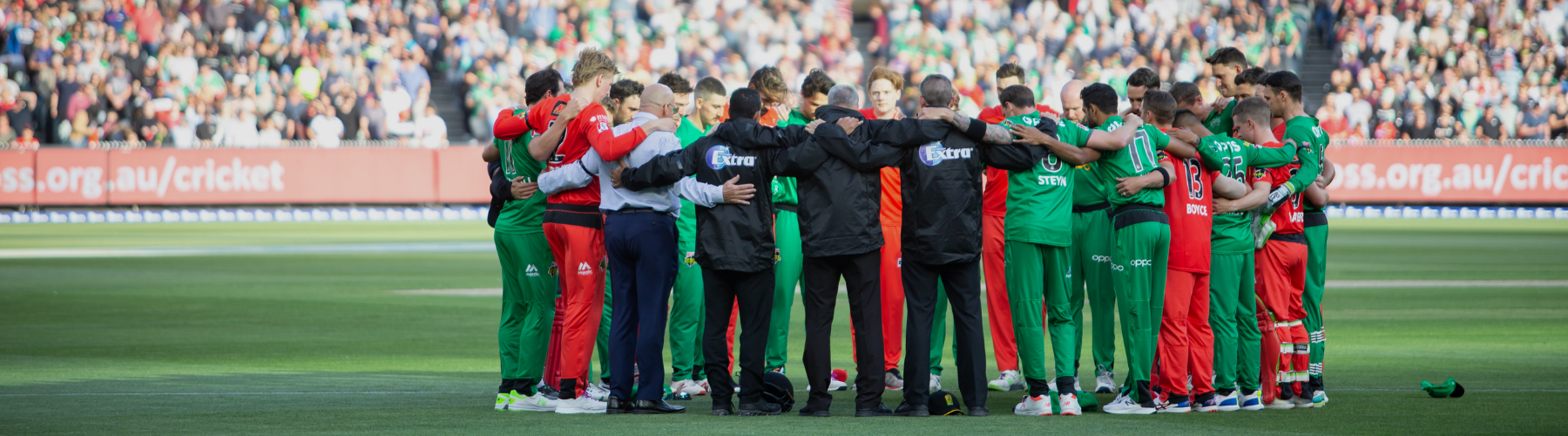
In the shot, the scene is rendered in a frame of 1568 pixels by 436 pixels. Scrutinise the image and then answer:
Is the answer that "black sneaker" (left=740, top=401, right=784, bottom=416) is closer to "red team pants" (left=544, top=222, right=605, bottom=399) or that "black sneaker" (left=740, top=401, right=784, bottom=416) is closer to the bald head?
"red team pants" (left=544, top=222, right=605, bottom=399)

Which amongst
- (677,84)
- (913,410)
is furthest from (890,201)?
(913,410)

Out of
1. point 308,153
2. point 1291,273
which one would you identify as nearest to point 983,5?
point 308,153

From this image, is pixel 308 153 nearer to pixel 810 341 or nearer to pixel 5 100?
pixel 5 100

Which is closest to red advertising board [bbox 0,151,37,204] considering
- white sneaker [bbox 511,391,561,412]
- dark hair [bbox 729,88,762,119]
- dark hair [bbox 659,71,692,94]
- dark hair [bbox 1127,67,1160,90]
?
dark hair [bbox 659,71,692,94]

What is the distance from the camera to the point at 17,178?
2812 cm

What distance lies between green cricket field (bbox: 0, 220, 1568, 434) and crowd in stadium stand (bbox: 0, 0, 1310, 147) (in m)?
7.96

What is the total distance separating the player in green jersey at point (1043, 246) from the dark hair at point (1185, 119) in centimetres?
55

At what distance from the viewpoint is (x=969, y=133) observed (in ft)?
26.1

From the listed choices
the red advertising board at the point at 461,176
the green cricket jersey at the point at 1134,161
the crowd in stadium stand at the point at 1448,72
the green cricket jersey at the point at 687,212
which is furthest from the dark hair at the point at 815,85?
the crowd in stadium stand at the point at 1448,72

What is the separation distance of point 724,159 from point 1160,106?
2.45 metres

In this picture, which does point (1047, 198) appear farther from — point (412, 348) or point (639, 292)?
point (412, 348)

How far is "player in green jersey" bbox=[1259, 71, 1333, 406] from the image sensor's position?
8.68m

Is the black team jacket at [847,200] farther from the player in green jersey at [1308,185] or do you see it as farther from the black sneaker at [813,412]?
the player in green jersey at [1308,185]

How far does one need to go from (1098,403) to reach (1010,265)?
3.34ft
